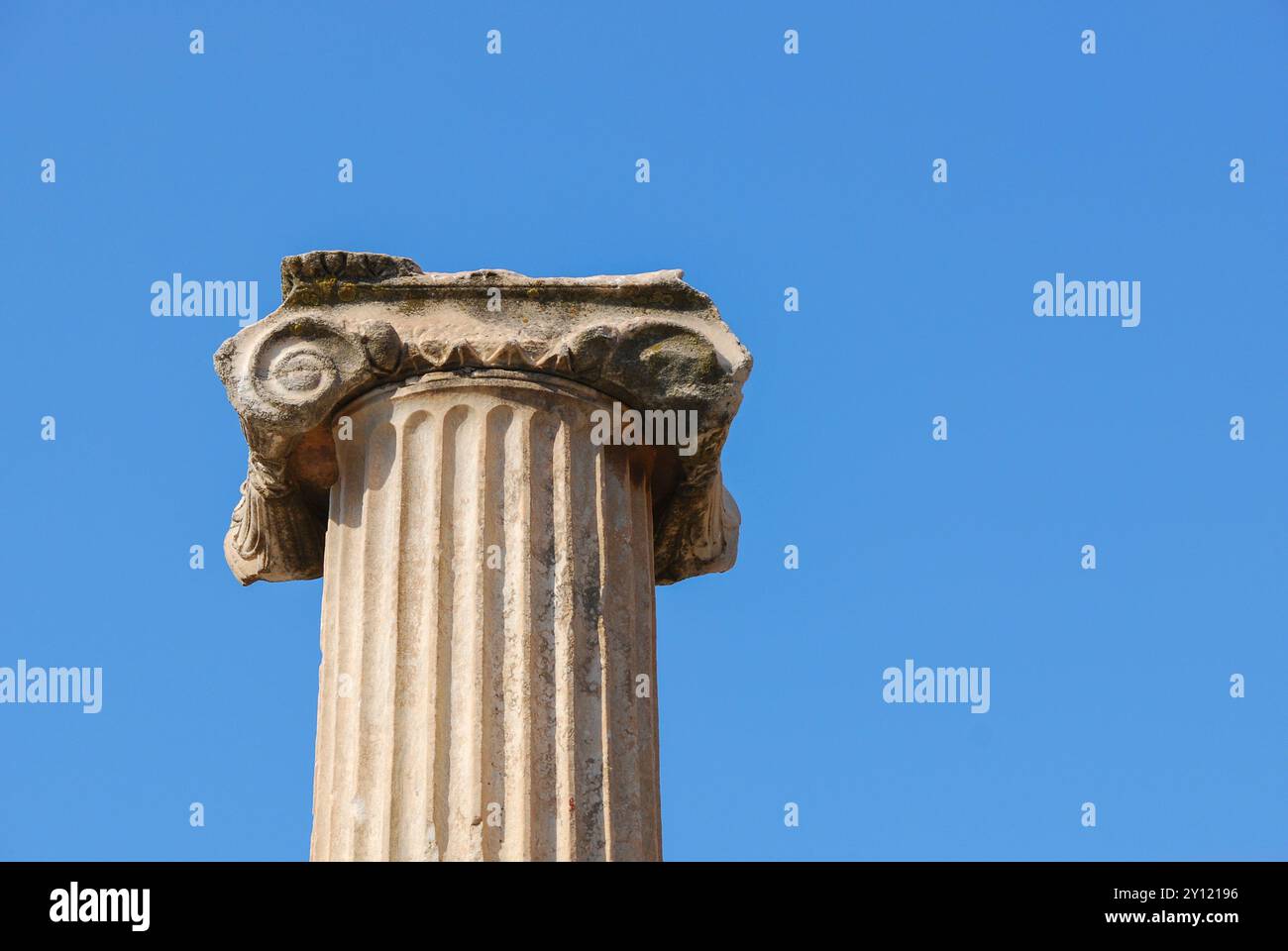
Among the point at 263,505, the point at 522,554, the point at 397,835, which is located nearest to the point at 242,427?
the point at 263,505

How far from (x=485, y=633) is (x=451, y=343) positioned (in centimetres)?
171

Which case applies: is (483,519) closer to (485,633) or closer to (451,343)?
(485,633)

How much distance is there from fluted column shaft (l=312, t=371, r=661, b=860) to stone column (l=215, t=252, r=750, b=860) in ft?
0.04

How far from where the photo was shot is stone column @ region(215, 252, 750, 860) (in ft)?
34.1

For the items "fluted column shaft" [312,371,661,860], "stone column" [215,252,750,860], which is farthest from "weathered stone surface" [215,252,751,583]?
"fluted column shaft" [312,371,661,860]

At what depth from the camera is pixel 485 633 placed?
10.6 m

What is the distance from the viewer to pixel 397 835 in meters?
10.2

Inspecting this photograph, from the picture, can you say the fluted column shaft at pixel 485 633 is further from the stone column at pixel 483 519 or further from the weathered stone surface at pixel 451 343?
the weathered stone surface at pixel 451 343

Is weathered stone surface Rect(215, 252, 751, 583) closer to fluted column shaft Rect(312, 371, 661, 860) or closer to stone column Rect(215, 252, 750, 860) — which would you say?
stone column Rect(215, 252, 750, 860)

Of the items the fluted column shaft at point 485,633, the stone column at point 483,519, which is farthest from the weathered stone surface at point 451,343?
the fluted column shaft at point 485,633

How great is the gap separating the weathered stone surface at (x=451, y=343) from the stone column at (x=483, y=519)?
0.04ft
